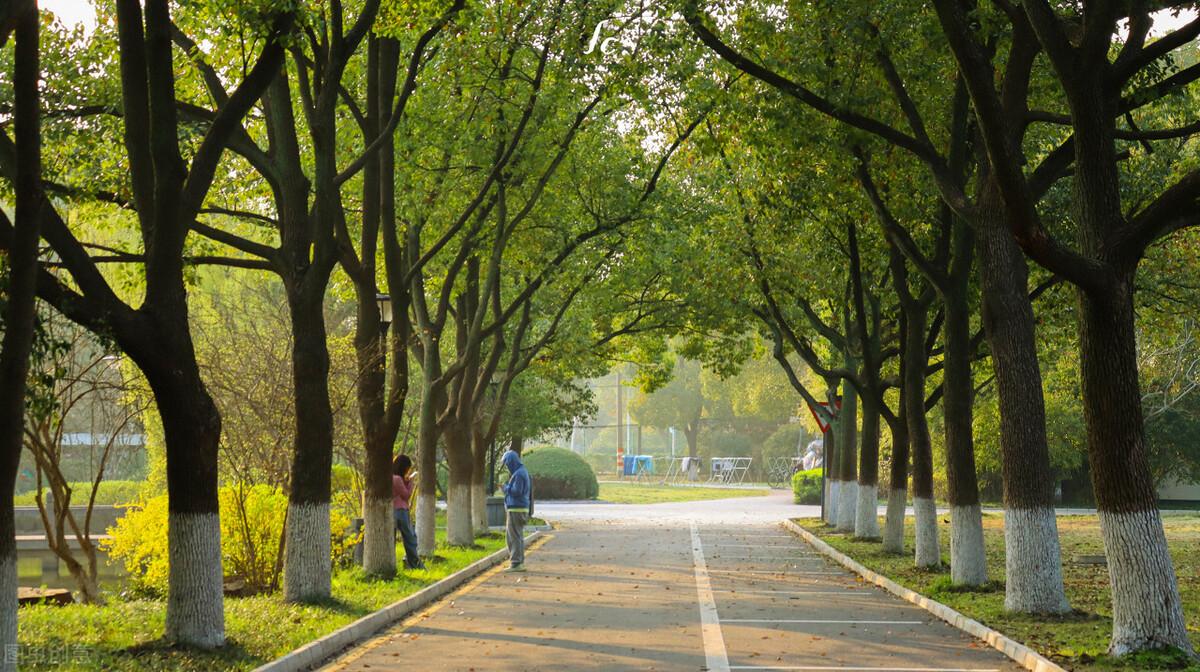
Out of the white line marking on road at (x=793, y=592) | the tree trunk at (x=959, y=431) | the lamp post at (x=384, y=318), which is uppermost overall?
the lamp post at (x=384, y=318)

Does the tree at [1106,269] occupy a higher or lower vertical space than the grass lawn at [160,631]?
higher

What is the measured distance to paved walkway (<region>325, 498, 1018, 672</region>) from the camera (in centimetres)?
1198

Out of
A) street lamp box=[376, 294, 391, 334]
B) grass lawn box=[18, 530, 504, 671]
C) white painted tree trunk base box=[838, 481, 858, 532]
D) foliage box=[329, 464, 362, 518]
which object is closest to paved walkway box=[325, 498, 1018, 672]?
grass lawn box=[18, 530, 504, 671]

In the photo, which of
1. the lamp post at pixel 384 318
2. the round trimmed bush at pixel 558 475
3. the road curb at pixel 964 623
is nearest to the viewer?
the road curb at pixel 964 623

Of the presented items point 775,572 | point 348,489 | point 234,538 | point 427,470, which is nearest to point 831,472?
point 348,489

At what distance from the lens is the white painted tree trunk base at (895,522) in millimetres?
24453

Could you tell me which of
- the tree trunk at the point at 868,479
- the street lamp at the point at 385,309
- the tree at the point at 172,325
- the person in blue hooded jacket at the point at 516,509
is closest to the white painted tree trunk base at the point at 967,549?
the person in blue hooded jacket at the point at 516,509

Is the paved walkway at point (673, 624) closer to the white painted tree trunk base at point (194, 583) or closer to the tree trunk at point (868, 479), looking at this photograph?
the white painted tree trunk base at point (194, 583)

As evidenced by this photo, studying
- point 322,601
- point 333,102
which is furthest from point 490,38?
point 322,601

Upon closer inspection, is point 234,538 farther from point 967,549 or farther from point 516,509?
point 967,549

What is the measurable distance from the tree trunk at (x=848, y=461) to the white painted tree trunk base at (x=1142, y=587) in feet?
66.4

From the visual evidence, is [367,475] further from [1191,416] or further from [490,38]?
[1191,416]

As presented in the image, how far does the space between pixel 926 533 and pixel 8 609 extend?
14949 millimetres

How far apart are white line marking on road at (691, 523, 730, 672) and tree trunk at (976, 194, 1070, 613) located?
3.19 m
